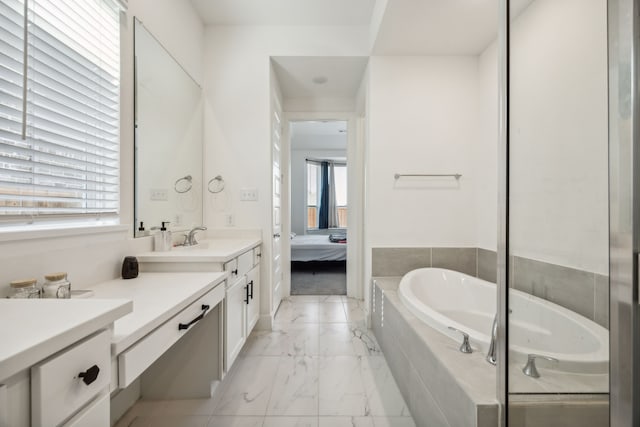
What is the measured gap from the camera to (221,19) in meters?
2.40

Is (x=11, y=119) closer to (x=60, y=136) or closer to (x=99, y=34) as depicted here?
Result: (x=60, y=136)

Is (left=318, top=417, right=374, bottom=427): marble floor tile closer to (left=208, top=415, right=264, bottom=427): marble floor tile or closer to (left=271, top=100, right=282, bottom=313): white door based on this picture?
(left=208, top=415, right=264, bottom=427): marble floor tile

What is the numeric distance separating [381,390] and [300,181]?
546cm

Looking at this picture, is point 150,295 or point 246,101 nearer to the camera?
point 150,295

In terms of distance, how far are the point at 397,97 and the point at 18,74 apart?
2299mm

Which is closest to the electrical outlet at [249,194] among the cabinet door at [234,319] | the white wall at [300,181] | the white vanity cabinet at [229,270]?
the white vanity cabinet at [229,270]

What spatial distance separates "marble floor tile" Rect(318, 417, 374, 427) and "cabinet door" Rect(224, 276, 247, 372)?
0.59m

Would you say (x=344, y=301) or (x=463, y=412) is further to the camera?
(x=344, y=301)

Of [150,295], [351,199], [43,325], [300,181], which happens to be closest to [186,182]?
[150,295]

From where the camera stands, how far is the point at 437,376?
3.62ft

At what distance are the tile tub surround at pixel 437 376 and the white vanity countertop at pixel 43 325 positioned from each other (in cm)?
108

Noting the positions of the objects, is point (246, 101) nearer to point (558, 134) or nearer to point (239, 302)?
point (239, 302)

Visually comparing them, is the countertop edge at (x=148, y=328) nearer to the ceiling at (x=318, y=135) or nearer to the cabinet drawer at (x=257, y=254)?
the cabinet drawer at (x=257, y=254)

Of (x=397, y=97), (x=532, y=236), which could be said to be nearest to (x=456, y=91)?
(x=397, y=97)
